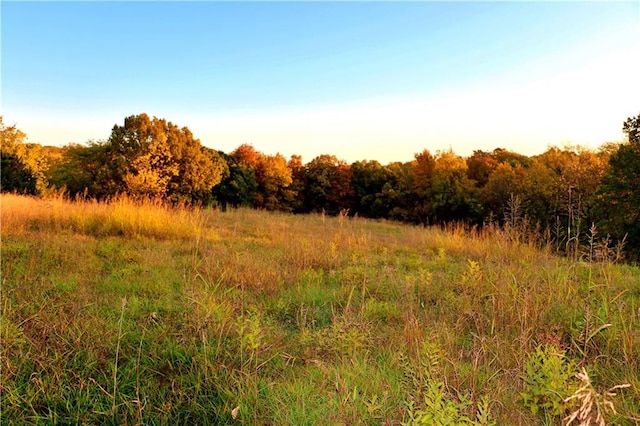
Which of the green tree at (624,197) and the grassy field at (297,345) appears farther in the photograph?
the green tree at (624,197)

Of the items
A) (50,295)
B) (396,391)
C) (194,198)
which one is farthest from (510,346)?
(194,198)

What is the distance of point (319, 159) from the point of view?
2980cm

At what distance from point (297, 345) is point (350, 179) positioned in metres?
27.0

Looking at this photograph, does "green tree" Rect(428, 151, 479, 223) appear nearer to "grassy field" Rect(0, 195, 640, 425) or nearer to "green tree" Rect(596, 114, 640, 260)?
"green tree" Rect(596, 114, 640, 260)

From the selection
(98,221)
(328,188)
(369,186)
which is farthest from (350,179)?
(98,221)

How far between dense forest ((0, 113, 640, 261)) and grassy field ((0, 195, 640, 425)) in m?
4.96

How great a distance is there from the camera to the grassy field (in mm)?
1721

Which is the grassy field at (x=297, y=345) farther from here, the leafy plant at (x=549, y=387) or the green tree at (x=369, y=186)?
the green tree at (x=369, y=186)

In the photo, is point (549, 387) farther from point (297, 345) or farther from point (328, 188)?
point (328, 188)

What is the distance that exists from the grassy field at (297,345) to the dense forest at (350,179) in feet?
16.3

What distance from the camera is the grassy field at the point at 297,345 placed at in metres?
1.72

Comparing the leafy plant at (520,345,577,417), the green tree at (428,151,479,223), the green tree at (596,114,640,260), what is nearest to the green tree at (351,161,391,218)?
the green tree at (428,151,479,223)

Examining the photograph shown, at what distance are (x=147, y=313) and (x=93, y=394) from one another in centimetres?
94

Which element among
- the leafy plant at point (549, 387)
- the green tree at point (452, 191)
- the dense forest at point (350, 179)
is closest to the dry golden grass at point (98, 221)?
the dense forest at point (350, 179)
